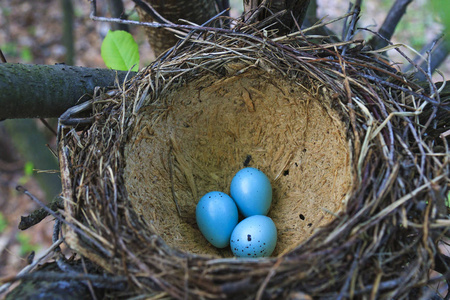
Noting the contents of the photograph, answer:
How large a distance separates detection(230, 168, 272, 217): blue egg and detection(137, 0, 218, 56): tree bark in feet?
3.11

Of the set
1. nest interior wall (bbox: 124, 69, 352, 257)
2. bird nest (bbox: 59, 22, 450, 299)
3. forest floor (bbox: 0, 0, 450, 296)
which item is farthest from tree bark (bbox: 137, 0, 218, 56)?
forest floor (bbox: 0, 0, 450, 296)

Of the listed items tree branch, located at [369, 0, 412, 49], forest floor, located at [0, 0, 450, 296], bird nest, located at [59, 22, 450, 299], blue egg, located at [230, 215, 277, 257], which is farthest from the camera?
forest floor, located at [0, 0, 450, 296]

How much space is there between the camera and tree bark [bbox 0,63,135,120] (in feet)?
4.86

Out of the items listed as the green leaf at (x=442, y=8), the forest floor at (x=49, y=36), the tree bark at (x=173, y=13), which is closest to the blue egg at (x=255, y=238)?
the tree bark at (x=173, y=13)

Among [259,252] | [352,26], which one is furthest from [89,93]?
[352,26]

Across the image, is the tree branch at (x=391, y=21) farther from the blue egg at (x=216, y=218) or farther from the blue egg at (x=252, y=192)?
the blue egg at (x=216, y=218)

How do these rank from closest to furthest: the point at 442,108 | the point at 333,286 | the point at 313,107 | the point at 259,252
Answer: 1. the point at 333,286
2. the point at 442,108
3. the point at 259,252
4. the point at 313,107

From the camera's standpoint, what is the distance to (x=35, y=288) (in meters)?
1.19

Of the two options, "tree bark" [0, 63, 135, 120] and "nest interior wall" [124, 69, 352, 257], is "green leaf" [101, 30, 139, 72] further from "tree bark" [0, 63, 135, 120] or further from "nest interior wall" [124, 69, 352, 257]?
"nest interior wall" [124, 69, 352, 257]

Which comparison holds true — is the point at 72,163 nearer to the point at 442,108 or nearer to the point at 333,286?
the point at 333,286

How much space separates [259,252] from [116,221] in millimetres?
756

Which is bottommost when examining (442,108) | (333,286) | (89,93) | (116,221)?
(333,286)

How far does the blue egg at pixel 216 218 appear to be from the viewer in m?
1.92

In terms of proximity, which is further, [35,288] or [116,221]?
[116,221]
